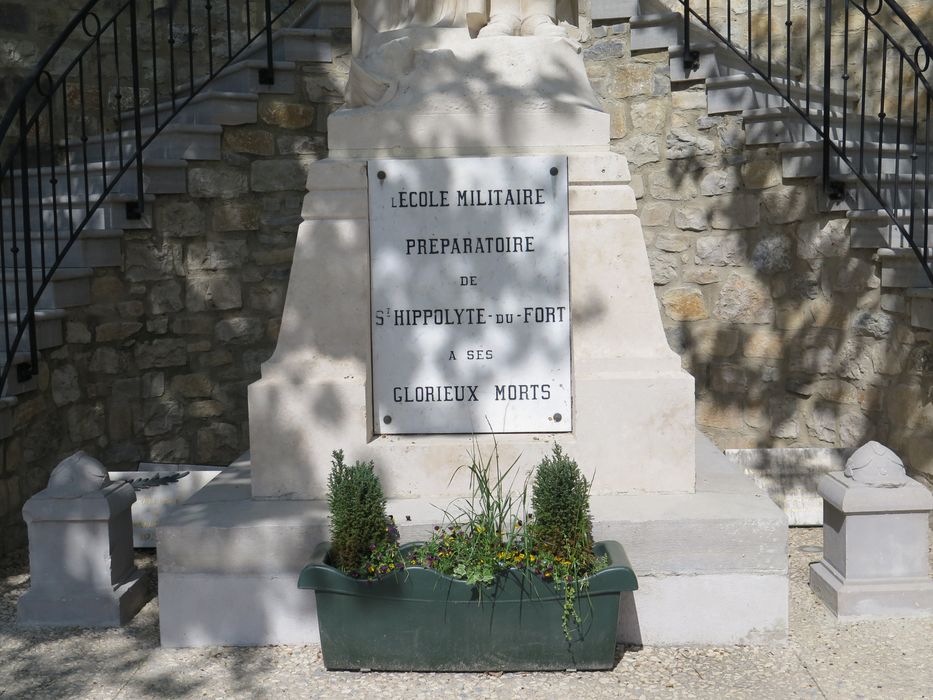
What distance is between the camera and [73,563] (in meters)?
3.66

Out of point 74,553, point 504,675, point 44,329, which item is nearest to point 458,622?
point 504,675

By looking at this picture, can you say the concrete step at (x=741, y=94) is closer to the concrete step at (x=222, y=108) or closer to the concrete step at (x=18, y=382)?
the concrete step at (x=222, y=108)

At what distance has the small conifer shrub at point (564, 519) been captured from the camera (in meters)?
3.10

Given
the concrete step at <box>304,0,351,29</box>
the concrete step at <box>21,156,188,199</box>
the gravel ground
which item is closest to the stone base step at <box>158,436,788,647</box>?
the gravel ground

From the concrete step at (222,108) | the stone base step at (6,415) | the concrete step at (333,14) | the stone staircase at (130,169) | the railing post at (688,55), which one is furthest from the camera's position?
the concrete step at (333,14)

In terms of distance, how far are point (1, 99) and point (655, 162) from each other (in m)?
4.20

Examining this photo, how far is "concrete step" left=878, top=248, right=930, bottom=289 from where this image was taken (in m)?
5.06

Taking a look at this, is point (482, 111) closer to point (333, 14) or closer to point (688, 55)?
point (688, 55)

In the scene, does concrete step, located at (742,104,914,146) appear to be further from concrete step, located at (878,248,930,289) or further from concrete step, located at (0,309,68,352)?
concrete step, located at (0,309,68,352)

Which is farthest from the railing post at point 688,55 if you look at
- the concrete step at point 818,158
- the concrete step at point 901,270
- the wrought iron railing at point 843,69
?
the concrete step at point 901,270

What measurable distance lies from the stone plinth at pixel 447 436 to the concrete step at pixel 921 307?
191 cm

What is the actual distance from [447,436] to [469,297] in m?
0.48

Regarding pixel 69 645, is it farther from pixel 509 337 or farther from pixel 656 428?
pixel 656 428

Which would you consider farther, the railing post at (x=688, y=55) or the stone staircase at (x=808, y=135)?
the railing post at (x=688, y=55)
